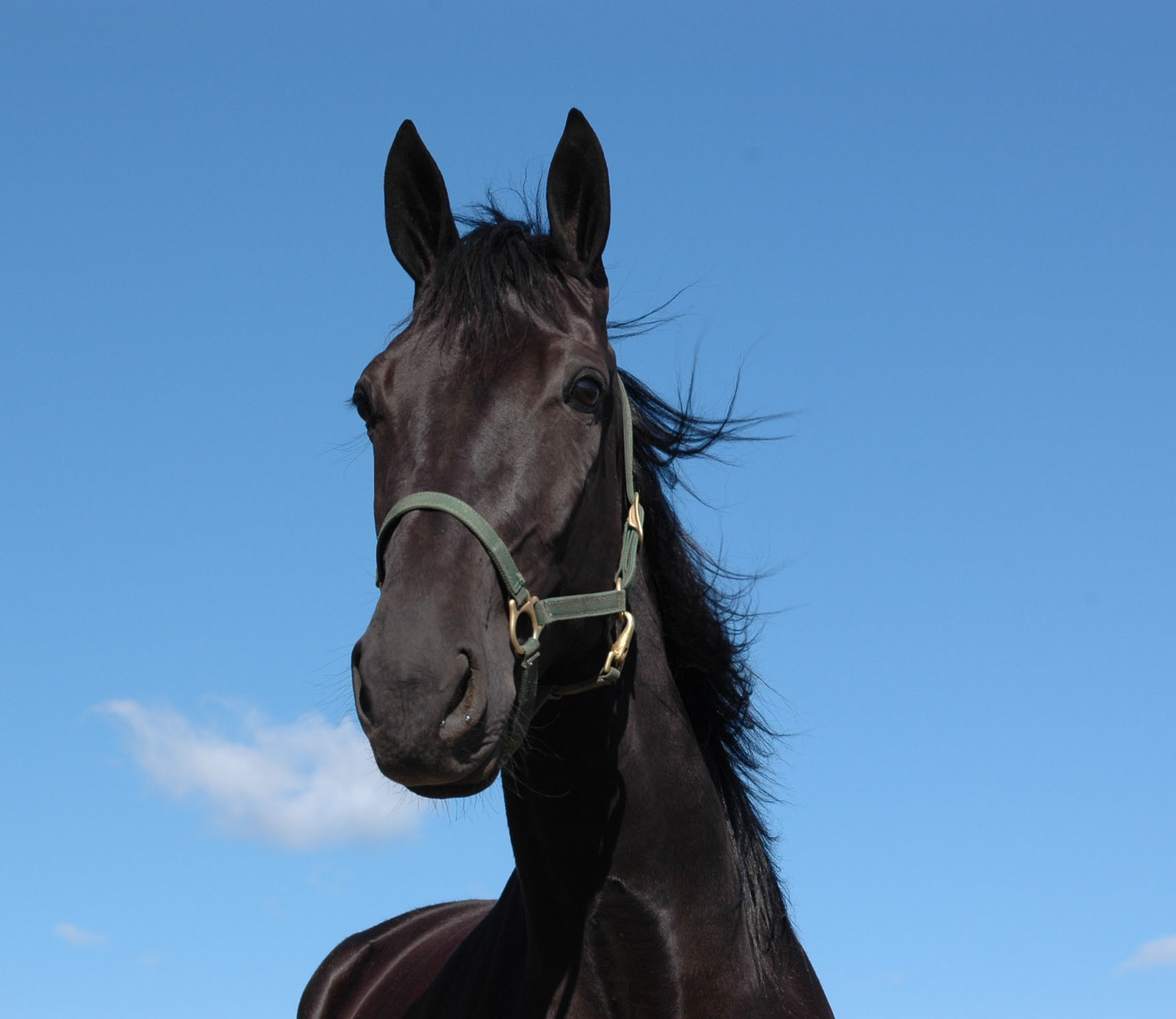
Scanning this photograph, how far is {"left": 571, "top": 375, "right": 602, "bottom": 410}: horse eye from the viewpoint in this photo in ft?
11.9

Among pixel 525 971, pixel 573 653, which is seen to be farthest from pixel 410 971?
pixel 573 653

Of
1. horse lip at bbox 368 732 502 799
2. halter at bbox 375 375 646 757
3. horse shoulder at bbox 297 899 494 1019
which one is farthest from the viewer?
horse shoulder at bbox 297 899 494 1019

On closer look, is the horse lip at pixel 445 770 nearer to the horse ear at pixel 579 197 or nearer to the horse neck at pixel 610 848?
the horse neck at pixel 610 848

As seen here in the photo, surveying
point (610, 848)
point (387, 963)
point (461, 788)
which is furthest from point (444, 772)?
point (387, 963)

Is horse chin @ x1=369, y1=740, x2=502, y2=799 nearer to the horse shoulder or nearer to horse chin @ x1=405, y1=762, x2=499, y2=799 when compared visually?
horse chin @ x1=405, y1=762, x2=499, y2=799

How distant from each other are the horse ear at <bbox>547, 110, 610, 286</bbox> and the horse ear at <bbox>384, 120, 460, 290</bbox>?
0.39 metres

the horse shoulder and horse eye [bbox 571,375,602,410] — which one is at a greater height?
horse eye [bbox 571,375,602,410]

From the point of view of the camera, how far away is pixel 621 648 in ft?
12.0

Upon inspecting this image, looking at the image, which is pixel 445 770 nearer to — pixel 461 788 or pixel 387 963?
pixel 461 788

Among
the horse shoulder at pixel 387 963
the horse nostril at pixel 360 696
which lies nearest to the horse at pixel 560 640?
the horse nostril at pixel 360 696

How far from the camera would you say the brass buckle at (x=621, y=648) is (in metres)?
3.63

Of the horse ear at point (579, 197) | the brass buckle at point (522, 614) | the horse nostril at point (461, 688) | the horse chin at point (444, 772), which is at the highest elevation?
the horse ear at point (579, 197)

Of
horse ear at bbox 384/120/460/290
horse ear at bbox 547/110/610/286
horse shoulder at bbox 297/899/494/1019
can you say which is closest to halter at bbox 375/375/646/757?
horse ear at bbox 547/110/610/286

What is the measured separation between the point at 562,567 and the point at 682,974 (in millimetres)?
1242
